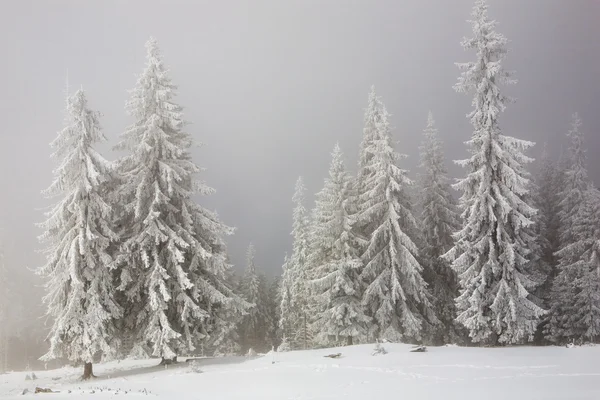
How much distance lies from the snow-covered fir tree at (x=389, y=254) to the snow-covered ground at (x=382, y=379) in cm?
972

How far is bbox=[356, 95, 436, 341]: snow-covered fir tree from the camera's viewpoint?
2831 centimetres

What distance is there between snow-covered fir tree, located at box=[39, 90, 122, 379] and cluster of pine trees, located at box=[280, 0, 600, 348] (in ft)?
47.2

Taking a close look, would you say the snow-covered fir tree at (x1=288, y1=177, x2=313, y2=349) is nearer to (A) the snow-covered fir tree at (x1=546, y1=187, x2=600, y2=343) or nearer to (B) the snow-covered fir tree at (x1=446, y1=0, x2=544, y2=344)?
(A) the snow-covered fir tree at (x1=546, y1=187, x2=600, y2=343)

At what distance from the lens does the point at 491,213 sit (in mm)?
21672

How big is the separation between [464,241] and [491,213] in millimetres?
2068

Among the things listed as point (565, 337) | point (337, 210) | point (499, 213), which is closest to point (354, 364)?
point (499, 213)

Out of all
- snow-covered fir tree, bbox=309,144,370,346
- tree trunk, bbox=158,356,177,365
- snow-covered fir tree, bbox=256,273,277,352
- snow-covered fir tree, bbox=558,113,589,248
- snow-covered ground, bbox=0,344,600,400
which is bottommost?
snow-covered fir tree, bbox=256,273,277,352

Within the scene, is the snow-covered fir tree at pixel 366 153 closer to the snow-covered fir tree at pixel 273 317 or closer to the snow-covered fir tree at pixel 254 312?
the snow-covered fir tree at pixel 254 312

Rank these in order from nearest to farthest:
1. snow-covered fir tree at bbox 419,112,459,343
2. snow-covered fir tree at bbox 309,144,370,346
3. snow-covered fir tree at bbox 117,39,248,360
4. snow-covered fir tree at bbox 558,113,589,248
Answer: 1. snow-covered fir tree at bbox 117,39,248,360
2. snow-covered fir tree at bbox 309,144,370,346
3. snow-covered fir tree at bbox 558,113,589,248
4. snow-covered fir tree at bbox 419,112,459,343

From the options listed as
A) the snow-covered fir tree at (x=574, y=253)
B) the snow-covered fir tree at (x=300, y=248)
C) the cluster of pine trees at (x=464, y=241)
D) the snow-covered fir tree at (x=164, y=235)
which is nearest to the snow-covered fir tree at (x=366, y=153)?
the cluster of pine trees at (x=464, y=241)

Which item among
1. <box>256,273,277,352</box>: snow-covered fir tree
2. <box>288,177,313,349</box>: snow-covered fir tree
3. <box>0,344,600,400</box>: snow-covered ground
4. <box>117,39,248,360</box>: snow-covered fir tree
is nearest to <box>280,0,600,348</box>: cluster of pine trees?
<box>0,344,600,400</box>: snow-covered ground

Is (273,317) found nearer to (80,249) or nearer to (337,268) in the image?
(337,268)

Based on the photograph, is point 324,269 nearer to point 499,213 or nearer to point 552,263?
point 499,213

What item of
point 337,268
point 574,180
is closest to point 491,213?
point 337,268
